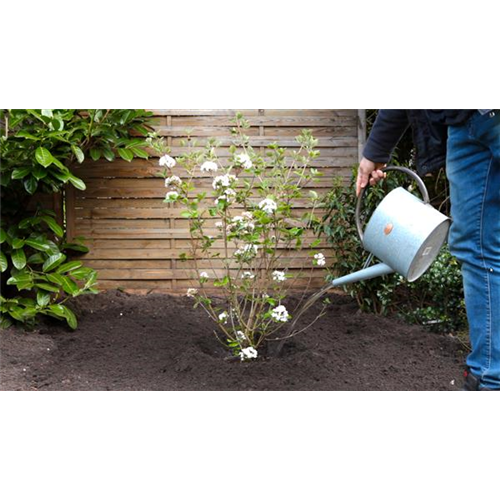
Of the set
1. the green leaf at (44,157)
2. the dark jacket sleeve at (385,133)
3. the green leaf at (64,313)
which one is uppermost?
the green leaf at (44,157)

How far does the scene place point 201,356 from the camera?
3061 mm

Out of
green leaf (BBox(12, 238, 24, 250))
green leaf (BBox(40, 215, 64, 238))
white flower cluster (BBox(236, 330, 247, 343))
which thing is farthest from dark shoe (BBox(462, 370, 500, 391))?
green leaf (BBox(40, 215, 64, 238))

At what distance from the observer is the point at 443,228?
217 cm

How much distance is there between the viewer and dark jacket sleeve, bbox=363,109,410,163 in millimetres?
2129

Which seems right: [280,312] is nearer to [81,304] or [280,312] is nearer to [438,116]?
[438,116]

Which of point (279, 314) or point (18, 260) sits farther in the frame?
point (18, 260)

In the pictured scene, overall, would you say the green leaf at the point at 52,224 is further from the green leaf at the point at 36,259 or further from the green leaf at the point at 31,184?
the green leaf at the point at 31,184

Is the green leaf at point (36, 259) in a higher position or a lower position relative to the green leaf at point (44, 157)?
lower

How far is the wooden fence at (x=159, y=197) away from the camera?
4.25 metres

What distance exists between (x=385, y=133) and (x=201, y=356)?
1.44m

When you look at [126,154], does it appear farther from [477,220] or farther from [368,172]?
[477,220]

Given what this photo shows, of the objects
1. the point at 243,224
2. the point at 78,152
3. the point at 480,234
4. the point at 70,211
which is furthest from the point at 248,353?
the point at 70,211

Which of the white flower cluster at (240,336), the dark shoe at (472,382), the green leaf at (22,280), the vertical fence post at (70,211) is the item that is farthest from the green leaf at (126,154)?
the dark shoe at (472,382)

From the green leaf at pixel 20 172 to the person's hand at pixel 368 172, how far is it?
6.58 ft
